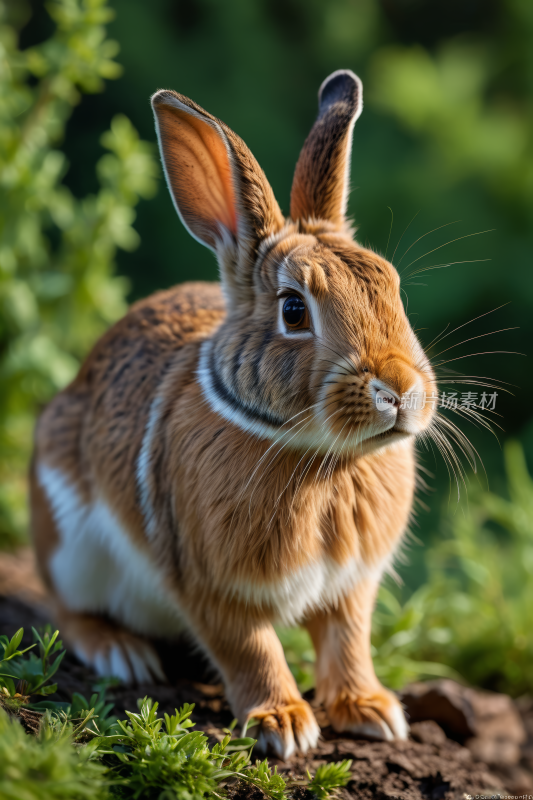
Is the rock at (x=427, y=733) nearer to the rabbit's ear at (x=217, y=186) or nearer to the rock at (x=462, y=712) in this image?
the rock at (x=462, y=712)

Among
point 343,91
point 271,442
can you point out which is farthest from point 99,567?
point 343,91

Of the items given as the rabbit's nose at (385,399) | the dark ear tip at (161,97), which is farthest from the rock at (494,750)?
the dark ear tip at (161,97)

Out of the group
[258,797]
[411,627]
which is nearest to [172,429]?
[258,797]

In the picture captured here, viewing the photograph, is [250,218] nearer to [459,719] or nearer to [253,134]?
[459,719]

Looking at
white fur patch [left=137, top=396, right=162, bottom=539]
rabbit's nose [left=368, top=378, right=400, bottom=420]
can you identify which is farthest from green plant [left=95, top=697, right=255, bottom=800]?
rabbit's nose [left=368, top=378, right=400, bottom=420]

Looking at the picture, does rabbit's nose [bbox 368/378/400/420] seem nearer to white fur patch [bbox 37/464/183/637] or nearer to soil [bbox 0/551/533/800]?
soil [bbox 0/551/533/800]

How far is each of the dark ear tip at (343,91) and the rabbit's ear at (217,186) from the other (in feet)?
1.58

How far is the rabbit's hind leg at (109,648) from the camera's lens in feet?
9.36

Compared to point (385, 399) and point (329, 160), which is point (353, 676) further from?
point (329, 160)

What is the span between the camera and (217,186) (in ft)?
8.20

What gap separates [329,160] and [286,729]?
1.88 m

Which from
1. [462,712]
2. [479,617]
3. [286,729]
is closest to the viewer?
[286,729]

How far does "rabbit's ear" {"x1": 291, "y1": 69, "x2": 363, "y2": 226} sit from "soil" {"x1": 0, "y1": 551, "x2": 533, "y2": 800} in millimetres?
1809

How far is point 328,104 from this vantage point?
8.71ft
